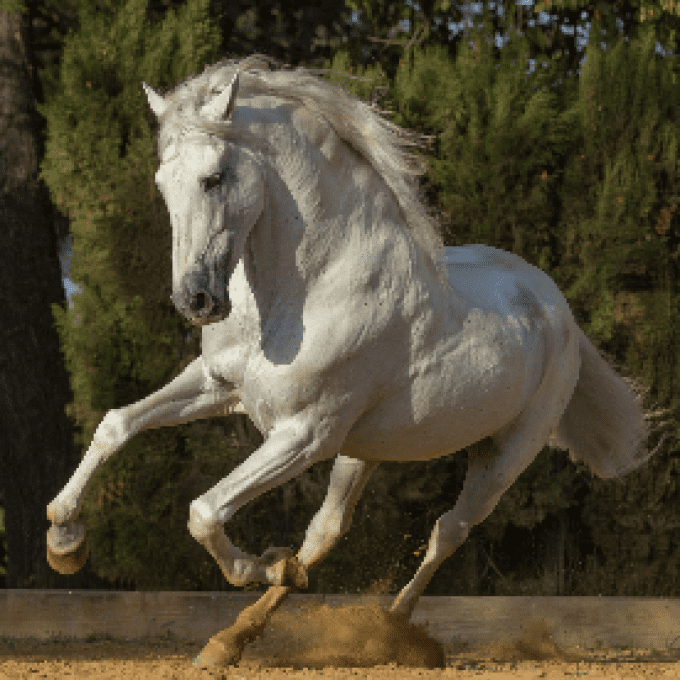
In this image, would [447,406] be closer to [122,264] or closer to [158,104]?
[158,104]

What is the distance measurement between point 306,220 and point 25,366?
11.9 feet

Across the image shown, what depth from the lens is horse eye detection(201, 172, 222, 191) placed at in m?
3.38

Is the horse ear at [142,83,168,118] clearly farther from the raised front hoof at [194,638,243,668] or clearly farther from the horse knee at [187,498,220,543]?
the raised front hoof at [194,638,243,668]

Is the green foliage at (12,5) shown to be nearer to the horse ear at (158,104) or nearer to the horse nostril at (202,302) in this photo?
the horse ear at (158,104)

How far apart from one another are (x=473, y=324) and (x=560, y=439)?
56.2 inches

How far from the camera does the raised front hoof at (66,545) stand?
12.6ft

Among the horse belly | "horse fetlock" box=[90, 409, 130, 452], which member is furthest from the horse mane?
"horse fetlock" box=[90, 409, 130, 452]

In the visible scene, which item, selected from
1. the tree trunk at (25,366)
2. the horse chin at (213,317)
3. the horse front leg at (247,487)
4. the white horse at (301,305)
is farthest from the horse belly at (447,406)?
the tree trunk at (25,366)

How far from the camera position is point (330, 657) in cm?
448

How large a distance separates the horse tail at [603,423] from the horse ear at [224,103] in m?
2.38

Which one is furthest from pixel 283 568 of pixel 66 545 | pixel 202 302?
pixel 202 302

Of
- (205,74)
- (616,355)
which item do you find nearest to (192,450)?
(616,355)

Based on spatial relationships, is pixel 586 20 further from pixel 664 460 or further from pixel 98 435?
pixel 98 435

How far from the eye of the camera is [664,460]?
648cm
